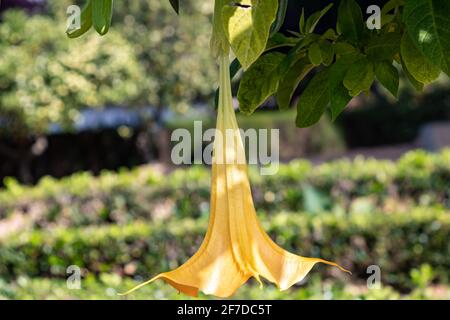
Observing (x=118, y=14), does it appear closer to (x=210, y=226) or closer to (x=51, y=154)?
(x=51, y=154)

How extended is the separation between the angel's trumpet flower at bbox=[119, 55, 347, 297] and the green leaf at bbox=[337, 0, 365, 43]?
0.30m

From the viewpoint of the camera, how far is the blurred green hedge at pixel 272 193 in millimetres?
5684

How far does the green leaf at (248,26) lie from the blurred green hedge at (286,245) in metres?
4.31

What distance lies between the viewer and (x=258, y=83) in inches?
40.4

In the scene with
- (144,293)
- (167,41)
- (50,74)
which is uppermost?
(167,41)

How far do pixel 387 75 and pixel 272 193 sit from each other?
4.79 m

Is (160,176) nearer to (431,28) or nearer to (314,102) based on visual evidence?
(314,102)

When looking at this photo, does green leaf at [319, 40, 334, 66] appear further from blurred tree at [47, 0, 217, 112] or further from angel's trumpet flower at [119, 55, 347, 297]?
blurred tree at [47, 0, 217, 112]

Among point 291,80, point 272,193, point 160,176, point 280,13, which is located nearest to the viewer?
point 280,13

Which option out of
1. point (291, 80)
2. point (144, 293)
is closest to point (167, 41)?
point (144, 293)

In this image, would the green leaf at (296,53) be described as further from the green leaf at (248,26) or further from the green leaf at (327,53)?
the green leaf at (248,26)

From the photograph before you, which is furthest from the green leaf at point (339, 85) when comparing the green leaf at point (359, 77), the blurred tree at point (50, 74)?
the blurred tree at point (50, 74)
